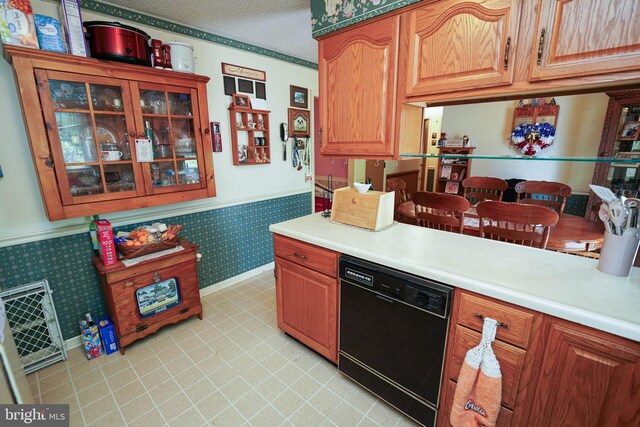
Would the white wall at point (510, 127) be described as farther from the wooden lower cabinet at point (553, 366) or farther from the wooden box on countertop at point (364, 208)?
the wooden lower cabinet at point (553, 366)

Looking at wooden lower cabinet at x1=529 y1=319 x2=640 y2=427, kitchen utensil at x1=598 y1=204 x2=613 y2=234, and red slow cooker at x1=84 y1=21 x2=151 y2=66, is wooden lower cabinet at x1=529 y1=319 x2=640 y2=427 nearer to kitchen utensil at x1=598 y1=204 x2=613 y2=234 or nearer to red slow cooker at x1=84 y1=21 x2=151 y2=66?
kitchen utensil at x1=598 y1=204 x2=613 y2=234

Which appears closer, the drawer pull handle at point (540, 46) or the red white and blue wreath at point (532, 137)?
the drawer pull handle at point (540, 46)

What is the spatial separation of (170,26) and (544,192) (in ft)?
11.1

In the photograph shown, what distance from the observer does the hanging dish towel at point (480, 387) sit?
1082mm

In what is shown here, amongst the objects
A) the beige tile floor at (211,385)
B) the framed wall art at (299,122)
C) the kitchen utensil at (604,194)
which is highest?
the framed wall art at (299,122)

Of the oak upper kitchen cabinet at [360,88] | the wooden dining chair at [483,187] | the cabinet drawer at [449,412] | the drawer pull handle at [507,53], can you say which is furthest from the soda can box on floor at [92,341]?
the wooden dining chair at [483,187]

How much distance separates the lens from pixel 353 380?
1.70 meters

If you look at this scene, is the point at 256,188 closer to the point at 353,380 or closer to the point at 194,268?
the point at 194,268

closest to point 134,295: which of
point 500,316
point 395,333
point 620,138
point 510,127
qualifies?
point 395,333

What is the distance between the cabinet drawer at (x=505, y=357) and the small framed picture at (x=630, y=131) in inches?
112

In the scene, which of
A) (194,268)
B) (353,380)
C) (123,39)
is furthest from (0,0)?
(353,380)

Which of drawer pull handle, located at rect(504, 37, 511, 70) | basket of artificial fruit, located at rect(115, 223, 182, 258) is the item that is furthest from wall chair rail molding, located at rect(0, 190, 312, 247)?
drawer pull handle, located at rect(504, 37, 511, 70)

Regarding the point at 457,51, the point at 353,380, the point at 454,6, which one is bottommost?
the point at 353,380

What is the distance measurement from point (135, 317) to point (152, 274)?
0.32 meters
